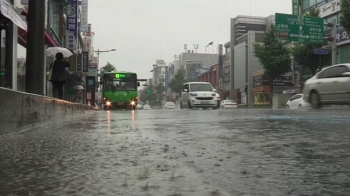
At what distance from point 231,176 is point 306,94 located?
12.5m

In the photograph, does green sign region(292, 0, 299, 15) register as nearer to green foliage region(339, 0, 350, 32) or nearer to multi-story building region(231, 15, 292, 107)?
multi-story building region(231, 15, 292, 107)

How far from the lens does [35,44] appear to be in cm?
822

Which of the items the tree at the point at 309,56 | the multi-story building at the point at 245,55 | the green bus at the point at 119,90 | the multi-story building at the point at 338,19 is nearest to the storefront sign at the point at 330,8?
the multi-story building at the point at 338,19

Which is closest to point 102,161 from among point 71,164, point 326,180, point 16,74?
point 71,164

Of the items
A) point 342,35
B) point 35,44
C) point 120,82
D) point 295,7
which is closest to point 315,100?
point 35,44

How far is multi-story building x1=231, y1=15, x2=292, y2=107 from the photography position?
167ft

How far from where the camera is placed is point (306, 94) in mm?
14039

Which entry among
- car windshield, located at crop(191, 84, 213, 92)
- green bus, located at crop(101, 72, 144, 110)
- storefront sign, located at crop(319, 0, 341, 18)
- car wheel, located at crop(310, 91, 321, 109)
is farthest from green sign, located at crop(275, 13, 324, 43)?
car wheel, located at crop(310, 91, 321, 109)

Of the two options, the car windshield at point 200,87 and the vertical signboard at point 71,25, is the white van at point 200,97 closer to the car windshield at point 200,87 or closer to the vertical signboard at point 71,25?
the car windshield at point 200,87

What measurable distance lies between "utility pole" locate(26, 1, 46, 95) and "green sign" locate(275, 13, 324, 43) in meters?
20.2

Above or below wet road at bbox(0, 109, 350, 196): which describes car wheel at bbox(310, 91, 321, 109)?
above

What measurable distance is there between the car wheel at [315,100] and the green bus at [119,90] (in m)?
13.8

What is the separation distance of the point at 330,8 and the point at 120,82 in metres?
19.0

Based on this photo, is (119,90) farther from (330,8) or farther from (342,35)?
(330,8)
